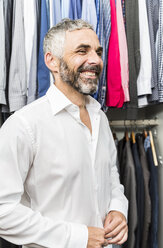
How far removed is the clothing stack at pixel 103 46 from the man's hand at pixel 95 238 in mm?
701

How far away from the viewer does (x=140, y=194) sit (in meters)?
1.36

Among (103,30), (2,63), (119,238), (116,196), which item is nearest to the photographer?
(119,238)

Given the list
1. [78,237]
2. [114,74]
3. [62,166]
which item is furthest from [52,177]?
[114,74]

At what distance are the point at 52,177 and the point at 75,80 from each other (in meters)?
0.34

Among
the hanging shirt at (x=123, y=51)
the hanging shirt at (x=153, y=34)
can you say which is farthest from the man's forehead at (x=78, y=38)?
the hanging shirt at (x=153, y=34)

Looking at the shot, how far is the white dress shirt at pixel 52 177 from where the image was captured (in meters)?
0.62

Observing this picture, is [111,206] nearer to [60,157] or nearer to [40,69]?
[60,157]

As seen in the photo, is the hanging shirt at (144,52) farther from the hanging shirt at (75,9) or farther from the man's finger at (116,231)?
the man's finger at (116,231)

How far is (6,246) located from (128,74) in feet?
4.01

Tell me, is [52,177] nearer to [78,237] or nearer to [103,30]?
[78,237]

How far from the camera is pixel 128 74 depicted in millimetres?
1274

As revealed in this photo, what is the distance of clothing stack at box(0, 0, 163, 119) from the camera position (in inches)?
45.5

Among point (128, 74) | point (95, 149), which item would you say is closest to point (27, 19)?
point (128, 74)

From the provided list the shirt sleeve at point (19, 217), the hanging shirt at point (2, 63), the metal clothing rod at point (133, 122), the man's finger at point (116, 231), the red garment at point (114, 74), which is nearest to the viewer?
the shirt sleeve at point (19, 217)
